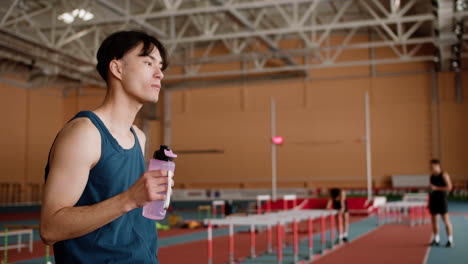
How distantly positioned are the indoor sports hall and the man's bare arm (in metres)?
10.9

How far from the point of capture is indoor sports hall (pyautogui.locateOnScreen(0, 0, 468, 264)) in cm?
1788

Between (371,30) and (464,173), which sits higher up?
(371,30)

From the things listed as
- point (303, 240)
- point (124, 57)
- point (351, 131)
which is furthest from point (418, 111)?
point (124, 57)

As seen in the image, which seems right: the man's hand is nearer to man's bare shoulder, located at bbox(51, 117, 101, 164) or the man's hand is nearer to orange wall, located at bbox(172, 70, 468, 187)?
man's bare shoulder, located at bbox(51, 117, 101, 164)

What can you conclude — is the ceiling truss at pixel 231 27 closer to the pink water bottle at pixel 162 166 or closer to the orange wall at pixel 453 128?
the orange wall at pixel 453 128

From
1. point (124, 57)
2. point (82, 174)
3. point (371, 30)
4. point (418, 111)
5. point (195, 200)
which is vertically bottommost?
point (195, 200)

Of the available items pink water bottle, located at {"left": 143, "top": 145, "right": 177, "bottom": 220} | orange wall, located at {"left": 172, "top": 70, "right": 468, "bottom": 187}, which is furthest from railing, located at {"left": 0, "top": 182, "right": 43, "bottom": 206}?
pink water bottle, located at {"left": 143, "top": 145, "right": 177, "bottom": 220}

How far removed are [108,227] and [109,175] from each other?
0.52ft

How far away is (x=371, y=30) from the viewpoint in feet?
93.6

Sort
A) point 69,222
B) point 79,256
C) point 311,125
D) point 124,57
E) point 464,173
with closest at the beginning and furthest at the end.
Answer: point 69,222
point 79,256
point 124,57
point 464,173
point 311,125

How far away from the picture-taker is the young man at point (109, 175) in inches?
61.4

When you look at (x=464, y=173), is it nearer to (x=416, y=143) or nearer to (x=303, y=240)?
(x=416, y=143)

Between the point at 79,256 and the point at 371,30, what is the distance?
28.4m

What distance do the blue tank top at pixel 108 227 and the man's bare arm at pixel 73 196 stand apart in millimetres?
56
